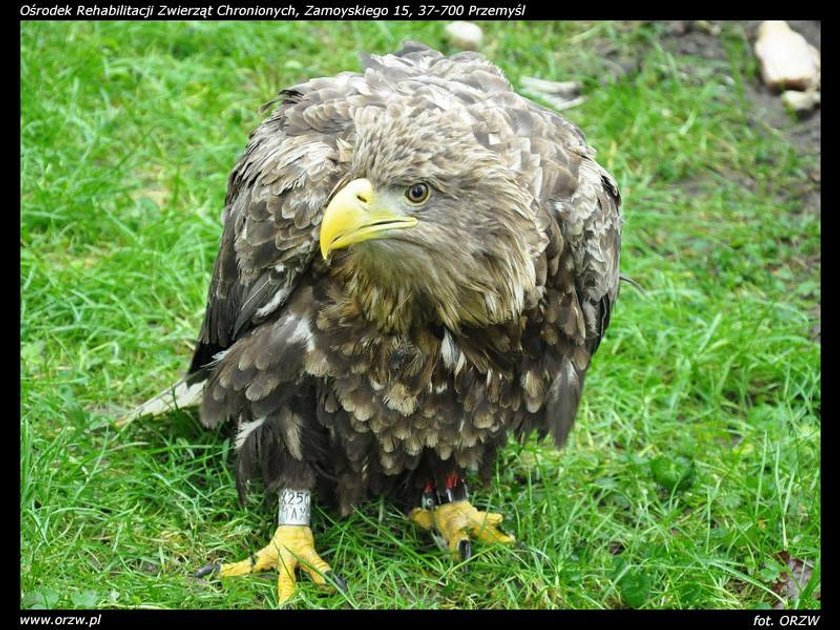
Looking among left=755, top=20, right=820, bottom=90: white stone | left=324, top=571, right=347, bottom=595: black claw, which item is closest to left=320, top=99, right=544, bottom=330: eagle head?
left=324, top=571, right=347, bottom=595: black claw

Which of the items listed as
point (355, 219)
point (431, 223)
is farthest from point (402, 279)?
point (355, 219)

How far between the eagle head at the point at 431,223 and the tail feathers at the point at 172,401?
4.38 ft

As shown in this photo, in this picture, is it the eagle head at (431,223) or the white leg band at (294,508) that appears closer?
the eagle head at (431,223)

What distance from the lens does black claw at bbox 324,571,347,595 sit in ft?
14.3

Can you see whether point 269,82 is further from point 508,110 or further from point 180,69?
point 508,110

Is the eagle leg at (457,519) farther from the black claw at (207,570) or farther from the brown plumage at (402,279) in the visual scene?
the black claw at (207,570)

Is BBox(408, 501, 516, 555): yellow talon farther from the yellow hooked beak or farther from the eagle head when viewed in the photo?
the yellow hooked beak

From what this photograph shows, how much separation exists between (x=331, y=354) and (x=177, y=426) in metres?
1.21

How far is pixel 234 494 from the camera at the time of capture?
4.79 meters

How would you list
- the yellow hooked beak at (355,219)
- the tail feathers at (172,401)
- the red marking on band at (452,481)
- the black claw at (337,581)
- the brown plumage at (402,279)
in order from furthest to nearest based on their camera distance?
the tail feathers at (172,401) → the red marking on band at (452,481) → the black claw at (337,581) → the brown plumage at (402,279) → the yellow hooked beak at (355,219)

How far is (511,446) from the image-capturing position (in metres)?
5.20

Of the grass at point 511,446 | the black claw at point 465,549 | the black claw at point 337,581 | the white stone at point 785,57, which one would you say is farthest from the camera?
the white stone at point 785,57

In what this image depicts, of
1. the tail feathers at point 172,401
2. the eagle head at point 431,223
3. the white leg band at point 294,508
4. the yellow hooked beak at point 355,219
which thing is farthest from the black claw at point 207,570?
the yellow hooked beak at point 355,219

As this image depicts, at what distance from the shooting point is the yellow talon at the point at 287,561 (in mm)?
4391
